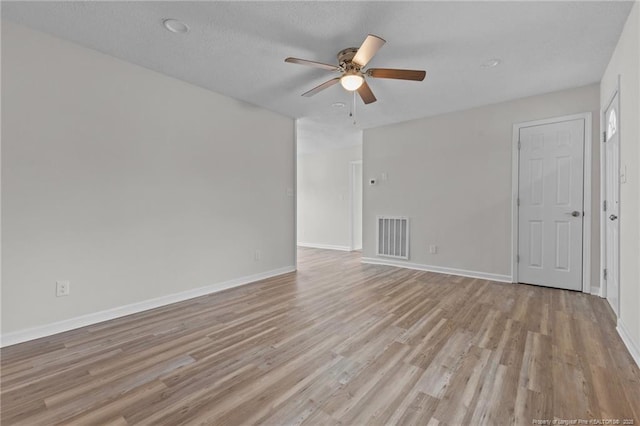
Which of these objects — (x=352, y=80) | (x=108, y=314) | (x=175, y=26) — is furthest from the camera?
(x=108, y=314)

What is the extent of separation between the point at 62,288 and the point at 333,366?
7.77 feet

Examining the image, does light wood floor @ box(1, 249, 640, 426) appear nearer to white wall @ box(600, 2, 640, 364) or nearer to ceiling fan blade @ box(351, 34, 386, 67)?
white wall @ box(600, 2, 640, 364)

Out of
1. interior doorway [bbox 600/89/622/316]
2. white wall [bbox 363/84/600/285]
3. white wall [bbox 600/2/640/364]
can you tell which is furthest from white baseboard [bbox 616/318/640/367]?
white wall [bbox 363/84/600/285]

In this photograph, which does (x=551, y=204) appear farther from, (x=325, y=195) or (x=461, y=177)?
(x=325, y=195)

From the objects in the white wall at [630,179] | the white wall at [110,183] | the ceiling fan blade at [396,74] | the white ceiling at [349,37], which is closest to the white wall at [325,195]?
the white wall at [110,183]

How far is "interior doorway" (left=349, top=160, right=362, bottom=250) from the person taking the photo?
671 cm

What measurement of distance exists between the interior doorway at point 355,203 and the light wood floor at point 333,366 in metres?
3.71

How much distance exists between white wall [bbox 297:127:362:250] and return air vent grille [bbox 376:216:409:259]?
166cm

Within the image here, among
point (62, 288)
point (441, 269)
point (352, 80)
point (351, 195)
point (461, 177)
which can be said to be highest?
point (352, 80)

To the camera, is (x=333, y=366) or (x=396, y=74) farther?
(x=396, y=74)

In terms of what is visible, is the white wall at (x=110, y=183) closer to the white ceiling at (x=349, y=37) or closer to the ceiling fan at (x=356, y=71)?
the white ceiling at (x=349, y=37)

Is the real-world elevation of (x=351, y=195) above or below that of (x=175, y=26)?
below

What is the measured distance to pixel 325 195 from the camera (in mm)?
7164

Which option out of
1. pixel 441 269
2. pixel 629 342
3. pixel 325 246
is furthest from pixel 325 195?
pixel 629 342
